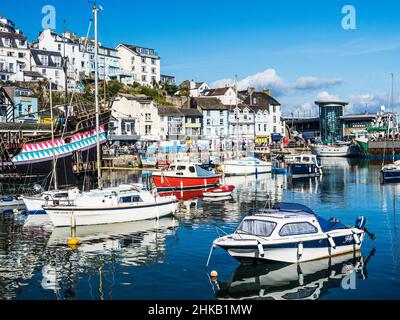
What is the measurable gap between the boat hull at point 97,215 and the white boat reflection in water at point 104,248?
0.41 metres

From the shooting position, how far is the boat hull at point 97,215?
34.8 meters

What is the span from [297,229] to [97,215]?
52.2ft

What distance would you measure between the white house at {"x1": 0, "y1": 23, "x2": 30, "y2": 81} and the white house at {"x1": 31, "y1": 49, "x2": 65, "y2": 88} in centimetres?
180

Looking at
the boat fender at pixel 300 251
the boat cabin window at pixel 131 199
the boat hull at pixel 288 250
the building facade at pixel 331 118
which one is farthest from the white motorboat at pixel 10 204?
the building facade at pixel 331 118

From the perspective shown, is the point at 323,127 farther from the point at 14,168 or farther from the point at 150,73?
the point at 14,168

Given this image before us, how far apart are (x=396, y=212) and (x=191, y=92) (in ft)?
362

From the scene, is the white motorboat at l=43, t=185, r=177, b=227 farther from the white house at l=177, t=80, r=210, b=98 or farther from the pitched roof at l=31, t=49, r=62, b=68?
the white house at l=177, t=80, r=210, b=98

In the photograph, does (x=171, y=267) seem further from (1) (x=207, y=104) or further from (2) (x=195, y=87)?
(2) (x=195, y=87)

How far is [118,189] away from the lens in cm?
3681

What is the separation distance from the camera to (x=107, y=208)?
3534 cm

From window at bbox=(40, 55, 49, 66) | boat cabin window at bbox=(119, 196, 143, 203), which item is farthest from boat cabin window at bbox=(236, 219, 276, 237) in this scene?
window at bbox=(40, 55, 49, 66)

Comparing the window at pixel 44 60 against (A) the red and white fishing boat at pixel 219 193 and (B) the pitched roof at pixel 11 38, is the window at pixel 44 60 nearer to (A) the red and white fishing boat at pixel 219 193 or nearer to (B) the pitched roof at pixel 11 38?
(B) the pitched roof at pixel 11 38

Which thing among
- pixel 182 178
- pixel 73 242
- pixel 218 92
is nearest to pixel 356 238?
pixel 73 242
